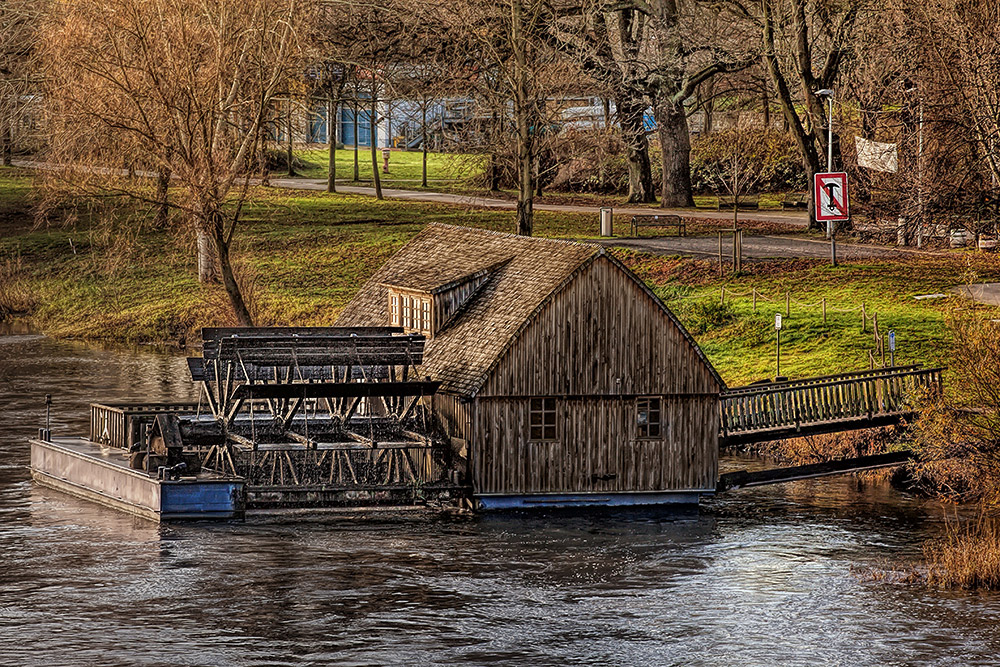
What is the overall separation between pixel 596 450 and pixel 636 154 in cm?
4338

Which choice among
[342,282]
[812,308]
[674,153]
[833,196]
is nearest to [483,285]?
[812,308]

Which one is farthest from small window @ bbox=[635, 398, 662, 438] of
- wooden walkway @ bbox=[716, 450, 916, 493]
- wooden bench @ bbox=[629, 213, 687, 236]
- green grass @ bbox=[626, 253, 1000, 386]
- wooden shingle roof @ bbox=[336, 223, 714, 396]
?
wooden bench @ bbox=[629, 213, 687, 236]

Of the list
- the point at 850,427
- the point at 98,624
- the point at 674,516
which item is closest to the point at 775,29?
the point at 850,427

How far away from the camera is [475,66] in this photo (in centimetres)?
7656

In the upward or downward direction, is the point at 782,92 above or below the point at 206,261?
above

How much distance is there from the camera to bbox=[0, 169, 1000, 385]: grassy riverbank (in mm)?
58688

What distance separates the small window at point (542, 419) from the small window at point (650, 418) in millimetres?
2308

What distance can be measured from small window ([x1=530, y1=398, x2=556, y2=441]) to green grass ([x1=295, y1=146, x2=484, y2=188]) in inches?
1957

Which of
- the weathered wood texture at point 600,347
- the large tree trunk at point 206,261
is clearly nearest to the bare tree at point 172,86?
the large tree trunk at point 206,261

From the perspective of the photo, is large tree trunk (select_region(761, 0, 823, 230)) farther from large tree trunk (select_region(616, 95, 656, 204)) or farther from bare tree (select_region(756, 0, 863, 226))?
large tree trunk (select_region(616, 95, 656, 204))

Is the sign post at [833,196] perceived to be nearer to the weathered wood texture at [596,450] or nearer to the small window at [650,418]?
the weathered wood texture at [596,450]

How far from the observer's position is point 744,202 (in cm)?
8662

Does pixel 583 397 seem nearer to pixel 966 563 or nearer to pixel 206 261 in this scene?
pixel 966 563

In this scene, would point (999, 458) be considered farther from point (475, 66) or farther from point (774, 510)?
point (475, 66)
